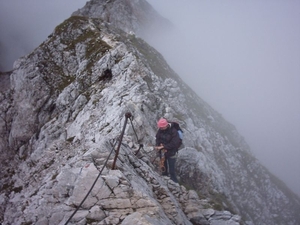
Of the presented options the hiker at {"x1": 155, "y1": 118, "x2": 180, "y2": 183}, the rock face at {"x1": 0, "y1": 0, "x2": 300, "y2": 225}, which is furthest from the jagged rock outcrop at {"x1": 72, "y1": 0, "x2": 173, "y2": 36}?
the hiker at {"x1": 155, "y1": 118, "x2": 180, "y2": 183}

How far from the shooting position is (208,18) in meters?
191

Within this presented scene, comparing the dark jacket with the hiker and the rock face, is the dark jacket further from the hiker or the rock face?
the rock face

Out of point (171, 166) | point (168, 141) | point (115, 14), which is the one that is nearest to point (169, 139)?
point (168, 141)

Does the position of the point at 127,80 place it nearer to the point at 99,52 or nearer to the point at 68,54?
the point at 99,52

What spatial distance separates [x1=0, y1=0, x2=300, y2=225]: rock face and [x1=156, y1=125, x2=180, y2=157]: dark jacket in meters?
1.27

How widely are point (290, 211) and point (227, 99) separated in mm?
105190

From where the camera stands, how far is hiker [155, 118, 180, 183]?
37.7 ft

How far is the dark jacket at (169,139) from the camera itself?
11.5 m

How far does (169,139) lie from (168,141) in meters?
0.13

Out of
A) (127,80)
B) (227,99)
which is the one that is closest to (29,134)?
(127,80)

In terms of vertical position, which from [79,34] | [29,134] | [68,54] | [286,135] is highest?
[286,135]

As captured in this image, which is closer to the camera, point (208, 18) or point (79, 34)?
point (79, 34)

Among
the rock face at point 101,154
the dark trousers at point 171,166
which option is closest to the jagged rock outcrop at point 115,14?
the rock face at point 101,154

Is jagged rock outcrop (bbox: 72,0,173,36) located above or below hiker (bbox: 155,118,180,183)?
above
